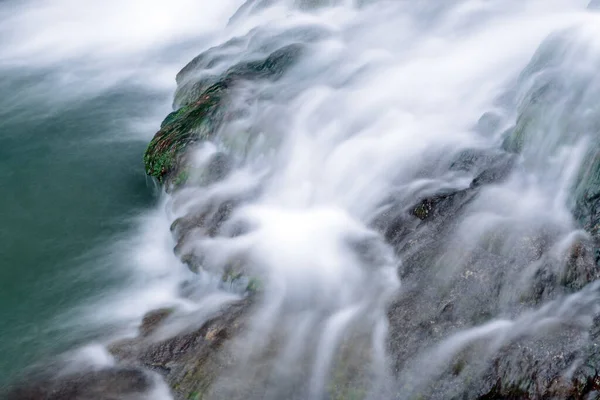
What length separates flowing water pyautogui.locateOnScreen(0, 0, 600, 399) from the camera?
8.02 metres

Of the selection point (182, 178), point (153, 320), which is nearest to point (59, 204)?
point (182, 178)

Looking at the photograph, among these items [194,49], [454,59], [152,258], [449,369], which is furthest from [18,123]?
[449,369]

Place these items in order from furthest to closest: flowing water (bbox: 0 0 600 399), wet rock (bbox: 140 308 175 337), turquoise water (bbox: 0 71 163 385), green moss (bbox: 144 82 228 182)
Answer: green moss (bbox: 144 82 228 182) → turquoise water (bbox: 0 71 163 385) → wet rock (bbox: 140 308 175 337) → flowing water (bbox: 0 0 600 399)

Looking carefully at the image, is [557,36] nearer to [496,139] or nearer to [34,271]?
[496,139]

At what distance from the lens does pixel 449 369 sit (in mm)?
7430

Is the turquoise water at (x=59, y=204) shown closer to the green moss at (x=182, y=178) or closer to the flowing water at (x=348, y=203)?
the flowing water at (x=348, y=203)

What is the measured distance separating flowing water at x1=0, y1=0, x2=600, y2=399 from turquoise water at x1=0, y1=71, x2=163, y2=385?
0.05 m

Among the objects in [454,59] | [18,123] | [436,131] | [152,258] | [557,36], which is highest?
[18,123]

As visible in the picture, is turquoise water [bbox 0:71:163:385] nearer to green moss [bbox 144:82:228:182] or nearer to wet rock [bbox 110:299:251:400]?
green moss [bbox 144:82:228:182]

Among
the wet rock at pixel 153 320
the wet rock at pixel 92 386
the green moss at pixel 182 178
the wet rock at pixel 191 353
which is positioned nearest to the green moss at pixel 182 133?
the green moss at pixel 182 178

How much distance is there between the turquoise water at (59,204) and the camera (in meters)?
10.9

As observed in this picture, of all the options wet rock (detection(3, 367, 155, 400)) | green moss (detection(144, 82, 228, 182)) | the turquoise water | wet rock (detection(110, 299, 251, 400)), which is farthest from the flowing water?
wet rock (detection(3, 367, 155, 400))

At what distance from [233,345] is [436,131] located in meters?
5.69

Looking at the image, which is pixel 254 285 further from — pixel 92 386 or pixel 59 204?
pixel 59 204
